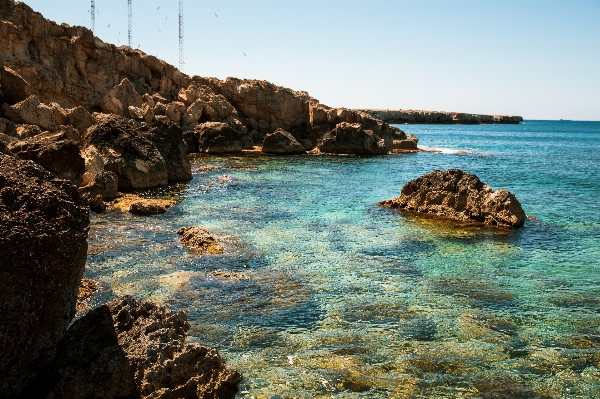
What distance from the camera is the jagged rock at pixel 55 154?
20141mm

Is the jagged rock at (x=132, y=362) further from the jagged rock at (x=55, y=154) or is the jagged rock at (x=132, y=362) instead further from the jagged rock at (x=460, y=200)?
the jagged rock at (x=460, y=200)

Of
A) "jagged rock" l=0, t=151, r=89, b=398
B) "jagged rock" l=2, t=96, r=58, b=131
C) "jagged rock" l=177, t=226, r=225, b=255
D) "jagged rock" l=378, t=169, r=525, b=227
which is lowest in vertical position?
"jagged rock" l=177, t=226, r=225, b=255

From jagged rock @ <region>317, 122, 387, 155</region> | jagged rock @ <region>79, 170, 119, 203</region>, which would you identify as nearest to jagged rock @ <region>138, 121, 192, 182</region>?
jagged rock @ <region>79, 170, 119, 203</region>

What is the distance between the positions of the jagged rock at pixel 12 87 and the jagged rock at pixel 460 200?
2447cm

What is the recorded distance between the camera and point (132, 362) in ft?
20.6

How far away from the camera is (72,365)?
6164 mm

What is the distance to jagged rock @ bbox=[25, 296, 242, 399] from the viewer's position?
6070mm

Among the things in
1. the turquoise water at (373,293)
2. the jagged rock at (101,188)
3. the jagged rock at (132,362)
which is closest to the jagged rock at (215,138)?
the turquoise water at (373,293)

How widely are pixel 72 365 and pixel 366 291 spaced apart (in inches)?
316

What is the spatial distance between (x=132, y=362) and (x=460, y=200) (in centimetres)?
1856

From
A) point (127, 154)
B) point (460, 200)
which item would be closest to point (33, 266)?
point (460, 200)

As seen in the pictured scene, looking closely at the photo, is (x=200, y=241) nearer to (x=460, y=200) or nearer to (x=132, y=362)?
(x=132, y=362)

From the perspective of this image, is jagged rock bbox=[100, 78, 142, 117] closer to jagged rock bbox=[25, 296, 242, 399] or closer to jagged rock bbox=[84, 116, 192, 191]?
jagged rock bbox=[84, 116, 192, 191]

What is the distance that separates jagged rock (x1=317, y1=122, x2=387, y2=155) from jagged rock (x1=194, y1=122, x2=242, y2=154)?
32.3ft
